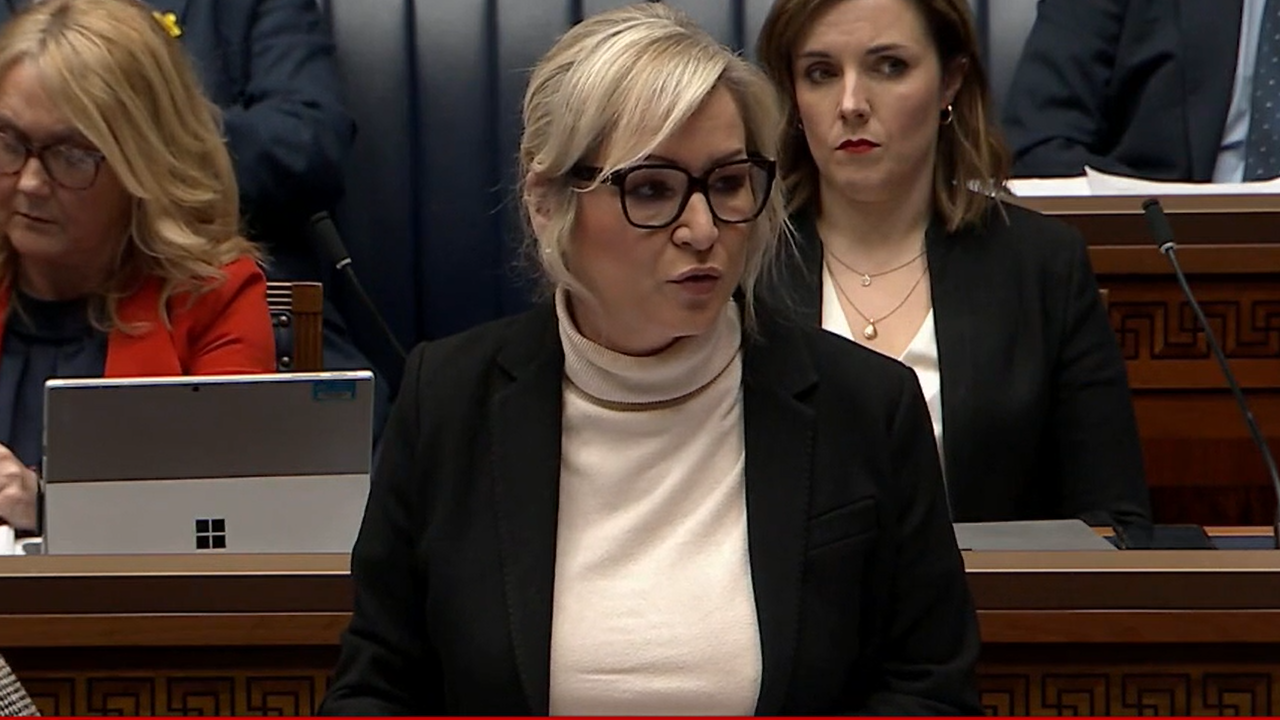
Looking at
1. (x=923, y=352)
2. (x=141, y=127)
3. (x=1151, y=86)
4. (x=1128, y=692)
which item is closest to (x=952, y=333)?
(x=923, y=352)

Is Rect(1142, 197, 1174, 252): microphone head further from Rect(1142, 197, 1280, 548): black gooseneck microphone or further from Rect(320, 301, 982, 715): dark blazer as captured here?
Rect(320, 301, 982, 715): dark blazer

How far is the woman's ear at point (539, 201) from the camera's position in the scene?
1591 millimetres

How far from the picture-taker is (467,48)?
11.1 ft

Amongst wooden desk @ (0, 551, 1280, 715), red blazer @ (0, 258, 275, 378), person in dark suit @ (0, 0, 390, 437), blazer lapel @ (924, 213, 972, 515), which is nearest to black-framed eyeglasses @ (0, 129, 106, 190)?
red blazer @ (0, 258, 275, 378)

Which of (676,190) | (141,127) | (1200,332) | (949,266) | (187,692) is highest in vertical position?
(676,190)

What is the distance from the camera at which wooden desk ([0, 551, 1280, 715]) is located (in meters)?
1.73

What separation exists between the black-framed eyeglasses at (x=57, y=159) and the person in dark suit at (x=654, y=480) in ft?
2.50

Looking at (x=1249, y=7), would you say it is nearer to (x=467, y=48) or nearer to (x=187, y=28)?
(x=467, y=48)

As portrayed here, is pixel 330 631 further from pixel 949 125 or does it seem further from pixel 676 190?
pixel 949 125

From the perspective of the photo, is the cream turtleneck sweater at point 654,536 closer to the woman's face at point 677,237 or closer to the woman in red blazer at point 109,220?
the woman's face at point 677,237

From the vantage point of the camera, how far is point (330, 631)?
5.85 feet

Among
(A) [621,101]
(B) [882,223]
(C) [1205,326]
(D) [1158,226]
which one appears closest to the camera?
(A) [621,101]

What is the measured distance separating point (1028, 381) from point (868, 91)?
370 mm

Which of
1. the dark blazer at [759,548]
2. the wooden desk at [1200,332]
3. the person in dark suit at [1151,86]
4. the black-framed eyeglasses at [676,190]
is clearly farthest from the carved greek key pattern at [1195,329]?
the black-framed eyeglasses at [676,190]
